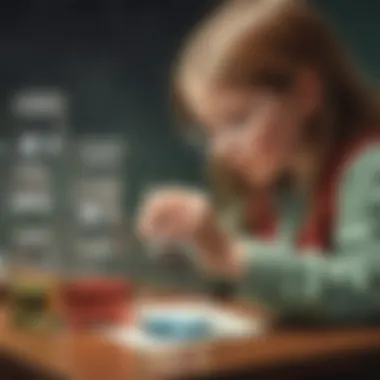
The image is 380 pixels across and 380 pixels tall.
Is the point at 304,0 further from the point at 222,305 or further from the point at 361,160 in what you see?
the point at 222,305

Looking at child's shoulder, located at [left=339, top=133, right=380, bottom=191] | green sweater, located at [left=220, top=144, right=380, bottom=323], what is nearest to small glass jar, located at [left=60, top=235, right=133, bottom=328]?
green sweater, located at [left=220, top=144, right=380, bottom=323]

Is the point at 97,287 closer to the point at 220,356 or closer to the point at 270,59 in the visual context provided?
the point at 220,356

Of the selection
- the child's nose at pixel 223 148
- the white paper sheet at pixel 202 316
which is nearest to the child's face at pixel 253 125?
the child's nose at pixel 223 148

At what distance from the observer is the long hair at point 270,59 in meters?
0.98

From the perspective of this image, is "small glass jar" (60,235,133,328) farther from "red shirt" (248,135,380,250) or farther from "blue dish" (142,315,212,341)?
"red shirt" (248,135,380,250)

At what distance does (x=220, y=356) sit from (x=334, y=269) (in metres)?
0.15

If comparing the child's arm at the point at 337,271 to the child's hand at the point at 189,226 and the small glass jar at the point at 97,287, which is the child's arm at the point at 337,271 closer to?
the child's hand at the point at 189,226

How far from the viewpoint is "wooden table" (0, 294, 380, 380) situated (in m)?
0.89

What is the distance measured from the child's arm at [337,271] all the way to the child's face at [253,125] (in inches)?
3.0

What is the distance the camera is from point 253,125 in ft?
3.23

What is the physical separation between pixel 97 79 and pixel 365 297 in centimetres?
35

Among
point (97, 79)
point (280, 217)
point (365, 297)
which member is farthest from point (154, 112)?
point (365, 297)

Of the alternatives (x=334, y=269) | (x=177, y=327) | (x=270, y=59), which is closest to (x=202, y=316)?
(x=177, y=327)

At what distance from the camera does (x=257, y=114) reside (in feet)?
3.24
